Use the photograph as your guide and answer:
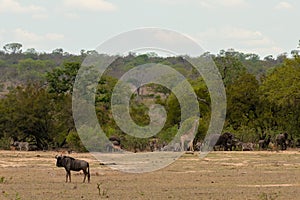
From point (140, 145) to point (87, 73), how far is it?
35.4ft

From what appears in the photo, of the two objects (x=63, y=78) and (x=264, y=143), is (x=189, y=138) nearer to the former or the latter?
(x=264, y=143)

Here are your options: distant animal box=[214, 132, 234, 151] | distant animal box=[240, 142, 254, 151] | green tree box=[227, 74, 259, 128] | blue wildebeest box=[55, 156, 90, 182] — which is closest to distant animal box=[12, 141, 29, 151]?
distant animal box=[214, 132, 234, 151]

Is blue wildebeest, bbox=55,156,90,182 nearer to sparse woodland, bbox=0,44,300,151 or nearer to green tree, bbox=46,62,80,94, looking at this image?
sparse woodland, bbox=0,44,300,151

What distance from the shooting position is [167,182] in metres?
22.0

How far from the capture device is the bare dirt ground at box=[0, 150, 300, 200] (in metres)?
18.2

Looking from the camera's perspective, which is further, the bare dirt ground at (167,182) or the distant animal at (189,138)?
the distant animal at (189,138)

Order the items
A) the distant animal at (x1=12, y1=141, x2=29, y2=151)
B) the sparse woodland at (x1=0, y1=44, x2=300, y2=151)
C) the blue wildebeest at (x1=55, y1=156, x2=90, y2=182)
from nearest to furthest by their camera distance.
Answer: the blue wildebeest at (x1=55, y1=156, x2=90, y2=182), the distant animal at (x1=12, y1=141, x2=29, y2=151), the sparse woodland at (x1=0, y1=44, x2=300, y2=151)

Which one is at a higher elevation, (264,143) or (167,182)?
(264,143)

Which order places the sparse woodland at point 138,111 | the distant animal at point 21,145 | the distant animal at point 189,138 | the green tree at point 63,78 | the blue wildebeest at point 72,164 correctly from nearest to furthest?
the blue wildebeest at point 72,164, the distant animal at point 189,138, the distant animal at point 21,145, the sparse woodland at point 138,111, the green tree at point 63,78

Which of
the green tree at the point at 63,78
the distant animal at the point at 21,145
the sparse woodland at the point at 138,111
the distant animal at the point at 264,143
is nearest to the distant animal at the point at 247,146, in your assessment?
the distant animal at the point at 264,143

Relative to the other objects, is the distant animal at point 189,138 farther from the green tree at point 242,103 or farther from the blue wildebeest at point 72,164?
the blue wildebeest at point 72,164

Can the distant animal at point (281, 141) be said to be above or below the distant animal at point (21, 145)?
above

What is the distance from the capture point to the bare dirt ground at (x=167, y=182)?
18172mm

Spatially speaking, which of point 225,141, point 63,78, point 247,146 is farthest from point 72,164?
point 63,78
